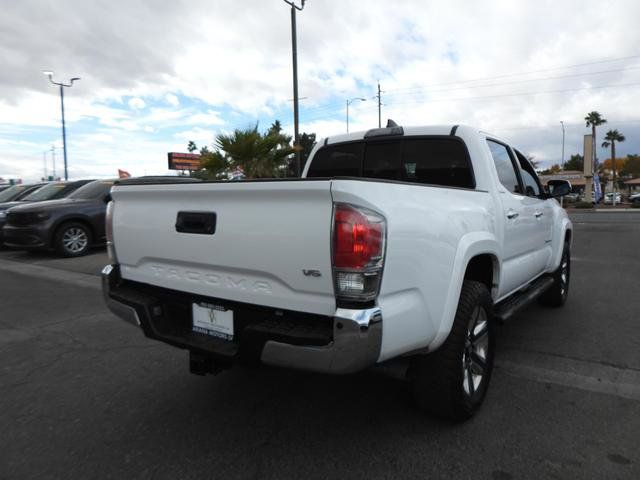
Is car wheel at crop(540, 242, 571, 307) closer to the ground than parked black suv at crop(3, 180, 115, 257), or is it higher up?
closer to the ground

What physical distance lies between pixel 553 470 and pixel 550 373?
1.34 m

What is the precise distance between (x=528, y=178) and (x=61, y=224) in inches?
358

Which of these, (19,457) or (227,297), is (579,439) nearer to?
(227,297)

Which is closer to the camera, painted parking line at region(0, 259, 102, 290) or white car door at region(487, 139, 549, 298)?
white car door at region(487, 139, 549, 298)

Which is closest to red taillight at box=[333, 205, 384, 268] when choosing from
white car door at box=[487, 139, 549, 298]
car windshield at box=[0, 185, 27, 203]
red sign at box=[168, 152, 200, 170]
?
white car door at box=[487, 139, 549, 298]

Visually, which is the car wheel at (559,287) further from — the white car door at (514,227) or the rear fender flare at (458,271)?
the rear fender flare at (458,271)

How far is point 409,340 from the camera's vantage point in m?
2.31

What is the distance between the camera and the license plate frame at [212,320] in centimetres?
256

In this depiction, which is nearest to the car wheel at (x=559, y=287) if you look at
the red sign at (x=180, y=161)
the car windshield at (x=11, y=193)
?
the car windshield at (x=11, y=193)

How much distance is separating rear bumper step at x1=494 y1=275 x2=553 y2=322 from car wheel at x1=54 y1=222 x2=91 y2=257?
9.06 meters

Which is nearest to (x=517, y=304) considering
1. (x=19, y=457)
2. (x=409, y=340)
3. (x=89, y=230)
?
(x=409, y=340)

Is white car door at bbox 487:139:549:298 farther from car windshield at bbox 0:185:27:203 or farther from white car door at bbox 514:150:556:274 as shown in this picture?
car windshield at bbox 0:185:27:203

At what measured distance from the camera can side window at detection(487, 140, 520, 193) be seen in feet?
12.5

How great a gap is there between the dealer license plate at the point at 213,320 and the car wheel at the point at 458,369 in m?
1.07
